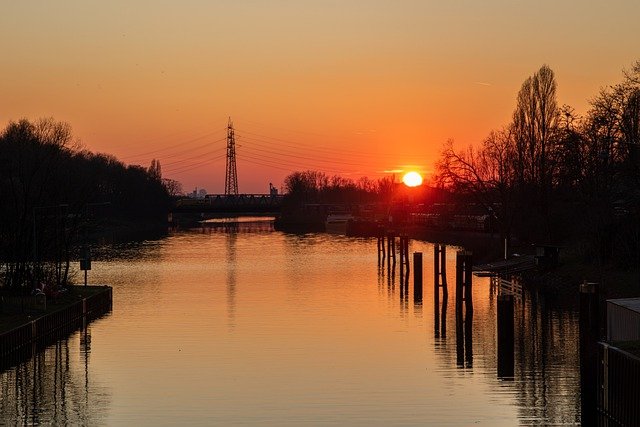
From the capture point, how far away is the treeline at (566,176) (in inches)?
2921

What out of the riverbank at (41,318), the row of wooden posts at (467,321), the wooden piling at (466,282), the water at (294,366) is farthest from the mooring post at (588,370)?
the wooden piling at (466,282)

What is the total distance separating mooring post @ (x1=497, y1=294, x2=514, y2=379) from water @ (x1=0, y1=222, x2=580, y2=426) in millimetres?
553

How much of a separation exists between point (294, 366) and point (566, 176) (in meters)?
48.9

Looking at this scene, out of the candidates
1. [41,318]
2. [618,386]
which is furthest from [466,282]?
[618,386]

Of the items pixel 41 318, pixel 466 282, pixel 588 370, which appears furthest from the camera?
pixel 466 282

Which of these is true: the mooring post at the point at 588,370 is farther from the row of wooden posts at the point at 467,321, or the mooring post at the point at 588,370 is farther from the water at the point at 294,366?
the row of wooden posts at the point at 467,321

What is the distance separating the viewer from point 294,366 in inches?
1827

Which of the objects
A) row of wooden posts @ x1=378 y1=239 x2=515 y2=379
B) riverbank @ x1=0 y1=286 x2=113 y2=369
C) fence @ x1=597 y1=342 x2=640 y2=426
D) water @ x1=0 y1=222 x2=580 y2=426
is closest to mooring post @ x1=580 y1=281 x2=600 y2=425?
fence @ x1=597 y1=342 x2=640 y2=426

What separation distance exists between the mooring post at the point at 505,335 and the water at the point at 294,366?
55cm

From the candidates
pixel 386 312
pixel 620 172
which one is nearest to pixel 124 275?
pixel 386 312

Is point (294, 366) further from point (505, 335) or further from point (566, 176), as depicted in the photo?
point (566, 176)

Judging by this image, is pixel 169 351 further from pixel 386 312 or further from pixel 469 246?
pixel 469 246

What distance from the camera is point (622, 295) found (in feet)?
210

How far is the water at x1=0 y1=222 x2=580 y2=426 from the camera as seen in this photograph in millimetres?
37250
